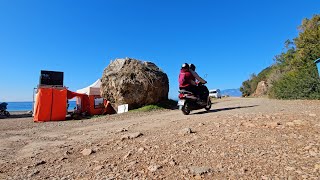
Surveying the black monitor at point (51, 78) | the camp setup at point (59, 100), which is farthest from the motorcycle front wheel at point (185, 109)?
the black monitor at point (51, 78)

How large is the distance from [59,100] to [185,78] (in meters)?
9.30

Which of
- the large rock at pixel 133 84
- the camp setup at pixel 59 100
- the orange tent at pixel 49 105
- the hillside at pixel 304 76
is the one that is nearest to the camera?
the hillside at pixel 304 76

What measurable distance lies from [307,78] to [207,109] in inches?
279

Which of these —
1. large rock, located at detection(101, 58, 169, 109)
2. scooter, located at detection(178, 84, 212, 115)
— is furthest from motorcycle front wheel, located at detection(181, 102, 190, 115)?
large rock, located at detection(101, 58, 169, 109)

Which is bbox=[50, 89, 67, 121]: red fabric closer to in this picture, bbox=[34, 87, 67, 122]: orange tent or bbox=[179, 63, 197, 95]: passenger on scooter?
bbox=[34, 87, 67, 122]: orange tent

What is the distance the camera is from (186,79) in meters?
9.53

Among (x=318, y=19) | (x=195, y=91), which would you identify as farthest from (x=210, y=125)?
(x=318, y=19)

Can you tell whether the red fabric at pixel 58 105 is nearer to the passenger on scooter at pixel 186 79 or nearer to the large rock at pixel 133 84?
the large rock at pixel 133 84

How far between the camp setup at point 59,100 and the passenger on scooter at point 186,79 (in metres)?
9.06

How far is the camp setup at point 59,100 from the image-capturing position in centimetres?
1484

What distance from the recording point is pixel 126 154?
413 cm

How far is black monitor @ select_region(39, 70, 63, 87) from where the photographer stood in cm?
1955

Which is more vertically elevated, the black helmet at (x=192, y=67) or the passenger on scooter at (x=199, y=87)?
the black helmet at (x=192, y=67)

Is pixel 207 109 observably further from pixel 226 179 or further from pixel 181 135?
pixel 226 179
